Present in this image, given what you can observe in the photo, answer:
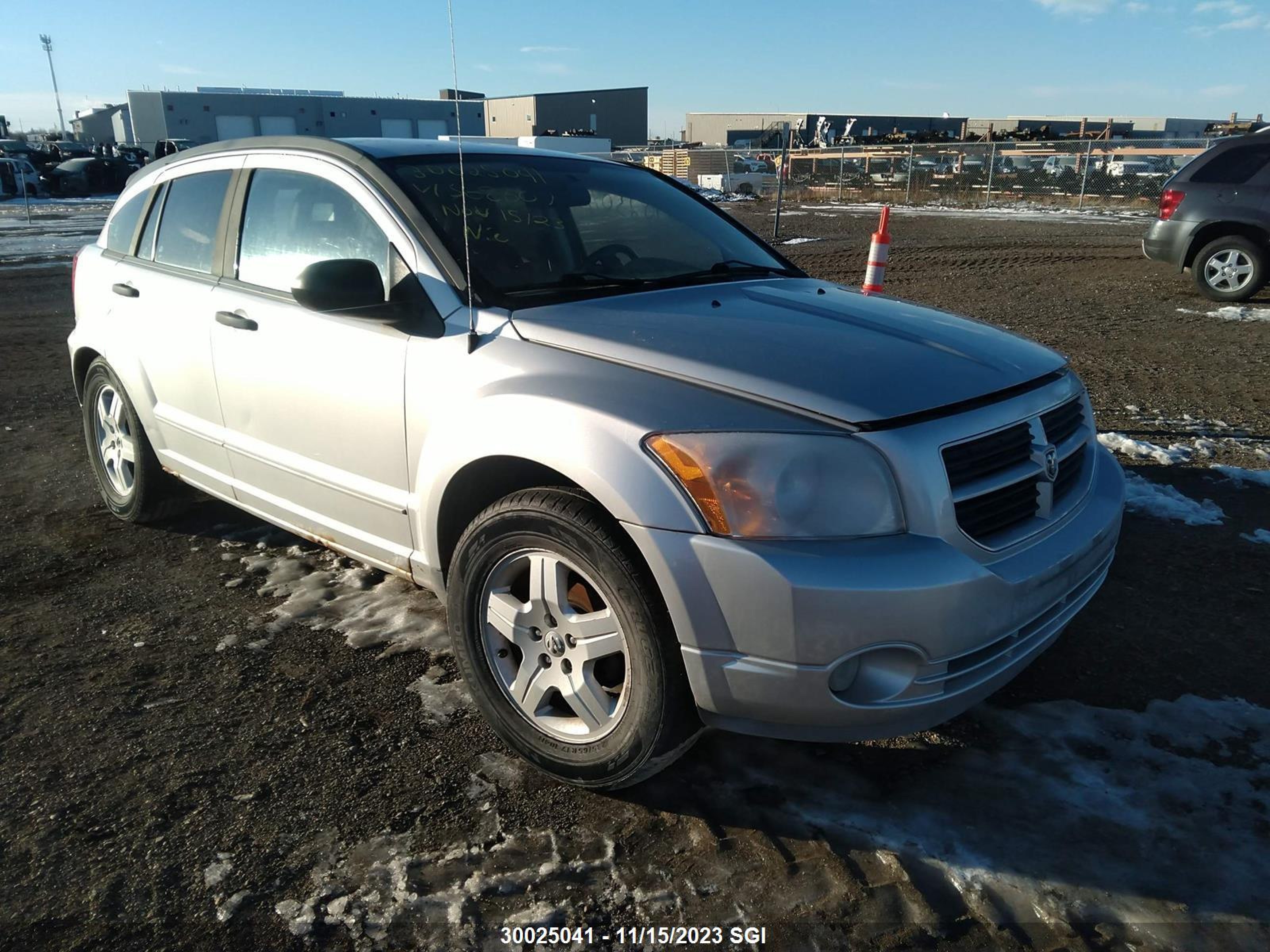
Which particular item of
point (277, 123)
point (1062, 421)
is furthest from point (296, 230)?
point (277, 123)

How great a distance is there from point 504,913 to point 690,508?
105cm

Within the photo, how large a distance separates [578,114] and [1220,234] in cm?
5921

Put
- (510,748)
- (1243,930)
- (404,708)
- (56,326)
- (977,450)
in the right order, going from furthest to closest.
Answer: (56,326) → (404,708) → (510,748) → (977,450) → (1243,930)

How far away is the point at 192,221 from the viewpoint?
157 inches

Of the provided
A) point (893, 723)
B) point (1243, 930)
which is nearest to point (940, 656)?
point (893, 723)

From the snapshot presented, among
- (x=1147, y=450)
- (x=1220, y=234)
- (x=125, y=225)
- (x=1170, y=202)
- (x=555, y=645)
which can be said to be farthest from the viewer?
(x=1170, y=202)

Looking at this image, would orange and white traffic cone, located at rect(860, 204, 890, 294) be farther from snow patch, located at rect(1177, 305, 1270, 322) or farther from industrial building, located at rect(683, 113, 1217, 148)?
industrial building, located at rect(683, 113, 1217, 148)

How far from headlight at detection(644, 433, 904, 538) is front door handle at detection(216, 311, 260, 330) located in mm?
1991

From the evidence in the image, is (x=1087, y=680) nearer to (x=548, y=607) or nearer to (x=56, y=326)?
(x=548, y=607)

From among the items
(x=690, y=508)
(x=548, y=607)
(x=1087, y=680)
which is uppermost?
(x=690, y=508)

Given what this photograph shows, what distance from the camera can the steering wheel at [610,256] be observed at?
130 inches

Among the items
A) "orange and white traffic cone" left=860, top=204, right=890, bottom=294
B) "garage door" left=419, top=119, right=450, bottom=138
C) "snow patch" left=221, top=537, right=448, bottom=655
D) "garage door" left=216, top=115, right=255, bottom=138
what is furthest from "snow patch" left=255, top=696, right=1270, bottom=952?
"garage door" left=216, top=115, right=255, bottom=138

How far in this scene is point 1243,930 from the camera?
2.07 meters

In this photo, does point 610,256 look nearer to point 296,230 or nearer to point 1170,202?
point 296,230
